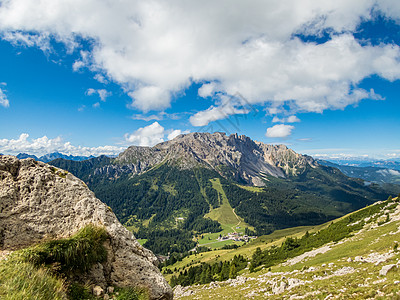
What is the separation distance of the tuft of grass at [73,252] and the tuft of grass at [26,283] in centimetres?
43

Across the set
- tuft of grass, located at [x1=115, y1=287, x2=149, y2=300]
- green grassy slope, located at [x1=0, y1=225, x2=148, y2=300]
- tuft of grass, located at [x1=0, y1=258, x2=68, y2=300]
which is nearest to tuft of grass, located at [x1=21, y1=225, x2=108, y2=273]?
green grassy slope, located at [x1=0, y1=225, x2=148, y2=300]

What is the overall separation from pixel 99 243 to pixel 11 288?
346cm

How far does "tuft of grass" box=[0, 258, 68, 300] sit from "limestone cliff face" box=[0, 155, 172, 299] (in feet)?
6.85

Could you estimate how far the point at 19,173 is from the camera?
915cm

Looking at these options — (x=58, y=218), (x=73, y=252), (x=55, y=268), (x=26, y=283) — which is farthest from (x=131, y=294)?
(x=58, y=218)

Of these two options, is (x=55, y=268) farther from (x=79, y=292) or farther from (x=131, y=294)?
(x=131, y=294)

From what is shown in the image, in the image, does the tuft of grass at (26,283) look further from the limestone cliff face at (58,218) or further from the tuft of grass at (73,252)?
the limestone cliff face at (58,218)

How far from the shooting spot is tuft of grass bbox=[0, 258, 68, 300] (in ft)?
16.4

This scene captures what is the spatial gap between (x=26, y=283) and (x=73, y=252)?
6.31 feet

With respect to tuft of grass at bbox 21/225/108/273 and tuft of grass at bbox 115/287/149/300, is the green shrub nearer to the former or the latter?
tuft of grass at bbox 21/225/108/273

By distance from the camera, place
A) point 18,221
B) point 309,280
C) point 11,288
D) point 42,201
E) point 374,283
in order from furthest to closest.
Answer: point 309,280
point 374,283
point 42,201
point 18,221
point 11,288

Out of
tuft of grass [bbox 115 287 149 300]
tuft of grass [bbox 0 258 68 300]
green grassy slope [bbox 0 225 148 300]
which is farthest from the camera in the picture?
tuft of grass [bbox 115 287 149 300]

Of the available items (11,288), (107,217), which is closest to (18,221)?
(107,217)

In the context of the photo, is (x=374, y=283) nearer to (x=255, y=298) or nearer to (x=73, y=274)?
(x=255, y=298)
